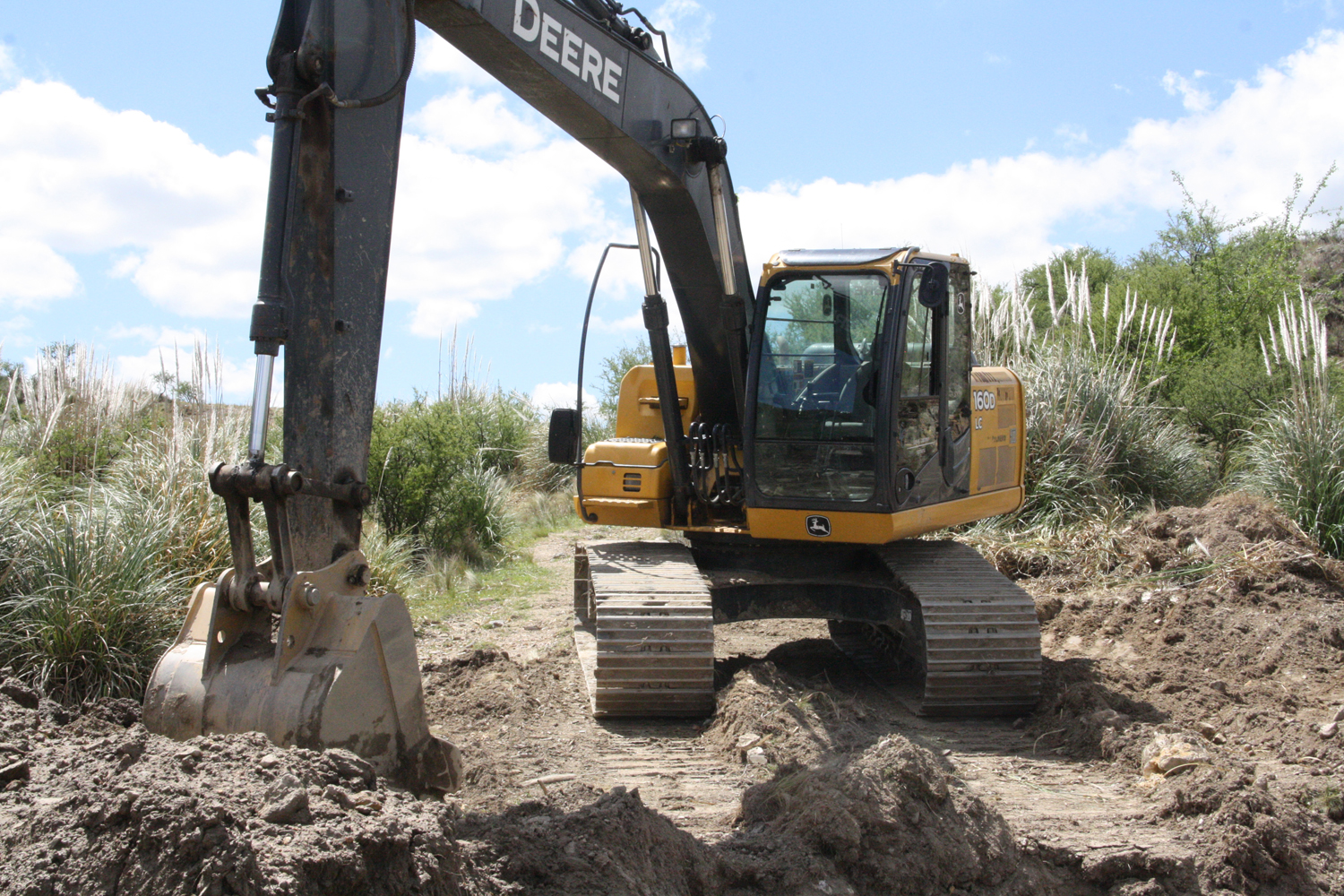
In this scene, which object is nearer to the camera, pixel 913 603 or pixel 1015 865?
pixel 1015 865

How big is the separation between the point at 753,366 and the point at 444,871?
154 inches

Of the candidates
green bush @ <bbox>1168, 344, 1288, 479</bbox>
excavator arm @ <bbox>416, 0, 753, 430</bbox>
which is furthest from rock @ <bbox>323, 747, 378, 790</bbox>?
green bush @ <bbox>1168, 344, 1288, 479</bbox>

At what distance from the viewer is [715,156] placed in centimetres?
587

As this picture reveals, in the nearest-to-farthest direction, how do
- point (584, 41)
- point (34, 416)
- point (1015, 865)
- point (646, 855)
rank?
point (646, 855)
point (1015, 865)
point (584, 41)
point (34, 416)

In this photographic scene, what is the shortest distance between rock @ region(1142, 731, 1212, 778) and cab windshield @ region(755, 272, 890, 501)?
6.24ft

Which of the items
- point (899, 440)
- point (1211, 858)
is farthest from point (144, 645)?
point (1211, 858)

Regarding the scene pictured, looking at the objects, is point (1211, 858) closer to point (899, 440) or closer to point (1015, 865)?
point (1015, 865)

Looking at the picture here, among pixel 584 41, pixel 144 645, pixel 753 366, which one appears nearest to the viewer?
pixel 584 41

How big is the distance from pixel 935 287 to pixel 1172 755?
2576 mm

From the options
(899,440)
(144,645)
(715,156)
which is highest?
(715,156)

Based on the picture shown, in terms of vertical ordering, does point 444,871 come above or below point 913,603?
below

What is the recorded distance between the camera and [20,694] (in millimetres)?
4453

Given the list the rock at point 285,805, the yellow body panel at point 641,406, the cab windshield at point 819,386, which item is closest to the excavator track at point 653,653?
the cab windshield at point 819,386

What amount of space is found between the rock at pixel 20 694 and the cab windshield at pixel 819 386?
3722mm
